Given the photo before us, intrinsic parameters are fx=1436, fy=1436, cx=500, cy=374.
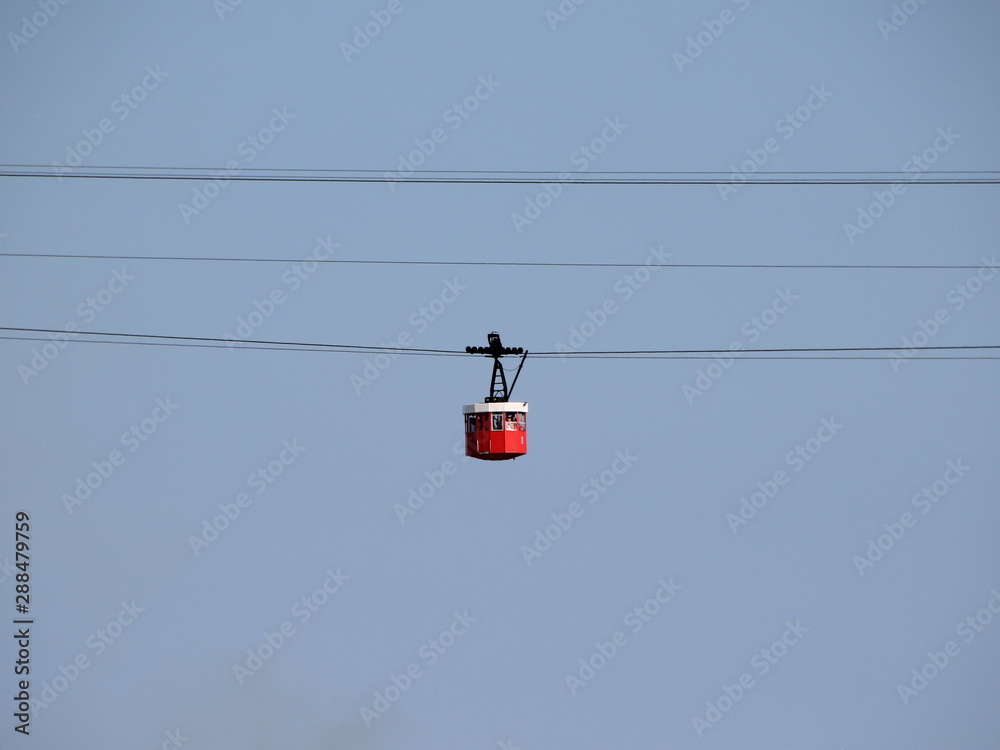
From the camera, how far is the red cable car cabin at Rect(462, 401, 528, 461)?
42.3m

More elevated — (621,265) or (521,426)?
(621,265)

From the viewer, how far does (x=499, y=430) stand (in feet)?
139

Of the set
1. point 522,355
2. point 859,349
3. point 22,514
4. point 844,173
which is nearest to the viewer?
point 522,355

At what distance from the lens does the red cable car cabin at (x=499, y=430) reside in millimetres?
42281

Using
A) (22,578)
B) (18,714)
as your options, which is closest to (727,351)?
(22,578)

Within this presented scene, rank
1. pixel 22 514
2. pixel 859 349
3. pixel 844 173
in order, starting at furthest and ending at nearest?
1. pixel 22 514
2. pixel 844 173
3. pixel 859 349

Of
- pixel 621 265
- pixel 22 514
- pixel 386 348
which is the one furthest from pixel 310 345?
pixel 22 514

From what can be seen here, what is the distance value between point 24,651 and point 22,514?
4879 millimetres

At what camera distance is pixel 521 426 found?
140 feet

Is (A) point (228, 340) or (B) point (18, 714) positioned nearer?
(A) point (228, 340)

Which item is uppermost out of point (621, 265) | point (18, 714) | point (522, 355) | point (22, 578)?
point (621, 265)

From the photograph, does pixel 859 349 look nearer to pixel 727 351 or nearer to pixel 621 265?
pixel 727 351

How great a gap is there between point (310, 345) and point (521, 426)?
6665 mm

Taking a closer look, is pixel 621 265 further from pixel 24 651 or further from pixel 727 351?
pixel 24 651
